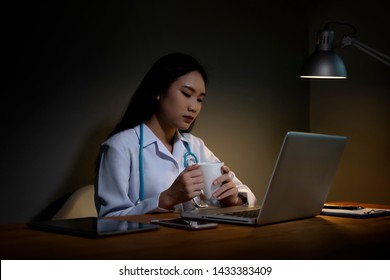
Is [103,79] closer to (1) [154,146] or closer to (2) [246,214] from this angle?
(1) [154,146]

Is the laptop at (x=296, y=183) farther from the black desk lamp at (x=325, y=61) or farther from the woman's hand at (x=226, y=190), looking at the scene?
→ the black desk lamp at (x=325, y=61)

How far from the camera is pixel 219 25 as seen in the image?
10.8 feet

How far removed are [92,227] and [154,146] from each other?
955mm

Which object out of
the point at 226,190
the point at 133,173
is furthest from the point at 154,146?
the point at 226,190

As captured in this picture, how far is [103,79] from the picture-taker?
8.74 feet

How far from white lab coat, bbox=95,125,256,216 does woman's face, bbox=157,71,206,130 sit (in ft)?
0.32

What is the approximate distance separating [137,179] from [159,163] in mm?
135

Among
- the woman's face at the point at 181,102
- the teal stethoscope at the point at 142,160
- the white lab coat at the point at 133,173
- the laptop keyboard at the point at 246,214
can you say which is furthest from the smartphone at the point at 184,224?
the woman's face at the point at 181,102

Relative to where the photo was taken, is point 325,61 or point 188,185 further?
point 325,61

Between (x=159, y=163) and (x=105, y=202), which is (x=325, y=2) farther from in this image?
(x=105, y=202)

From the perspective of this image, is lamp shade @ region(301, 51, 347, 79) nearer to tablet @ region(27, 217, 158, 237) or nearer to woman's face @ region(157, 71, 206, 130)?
woman's face @ region(157, 71, 206, 130)

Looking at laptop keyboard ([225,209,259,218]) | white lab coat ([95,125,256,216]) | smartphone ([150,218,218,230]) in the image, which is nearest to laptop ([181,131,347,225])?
laptop keyboard ([225,209,259,218])

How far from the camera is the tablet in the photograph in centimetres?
124
